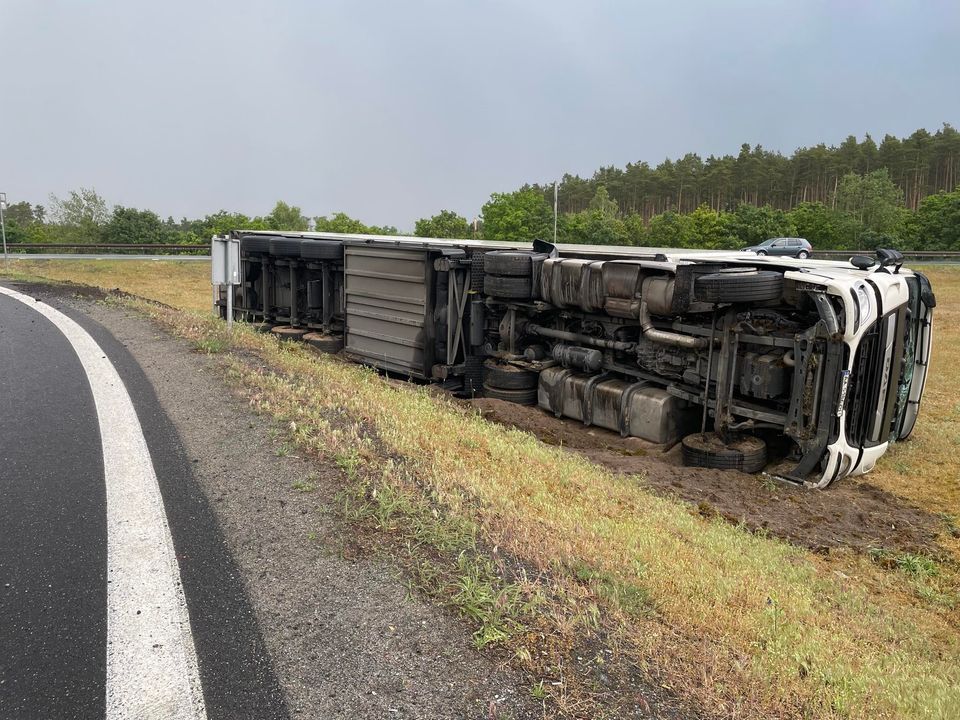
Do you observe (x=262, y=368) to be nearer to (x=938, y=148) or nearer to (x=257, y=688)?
(x=257, y=688)

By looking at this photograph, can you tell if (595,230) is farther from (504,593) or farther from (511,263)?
(504,593)

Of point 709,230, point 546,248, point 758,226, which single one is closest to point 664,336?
point 546,248

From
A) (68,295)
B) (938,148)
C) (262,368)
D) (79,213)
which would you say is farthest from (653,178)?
(262,368)

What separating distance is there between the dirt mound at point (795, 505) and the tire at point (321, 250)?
691 cm

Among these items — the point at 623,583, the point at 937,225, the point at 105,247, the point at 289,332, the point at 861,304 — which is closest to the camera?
the point at 623,583

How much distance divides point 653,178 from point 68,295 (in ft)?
237

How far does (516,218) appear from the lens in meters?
59.4

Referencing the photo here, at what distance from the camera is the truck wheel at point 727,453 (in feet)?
25.3

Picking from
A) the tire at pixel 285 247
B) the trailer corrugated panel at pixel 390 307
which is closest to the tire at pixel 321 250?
the tire at pixel 285 247

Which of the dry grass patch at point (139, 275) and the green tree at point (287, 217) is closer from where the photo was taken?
the dry grass patch at point (139, 275)

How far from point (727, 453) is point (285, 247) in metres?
10.1

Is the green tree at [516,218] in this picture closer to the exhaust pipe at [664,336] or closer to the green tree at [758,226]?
the green tree at [758,226]

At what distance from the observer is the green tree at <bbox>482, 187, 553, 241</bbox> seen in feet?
195

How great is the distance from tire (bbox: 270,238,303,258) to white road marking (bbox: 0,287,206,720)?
9.83m
